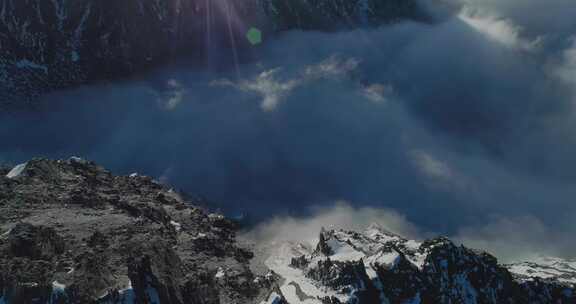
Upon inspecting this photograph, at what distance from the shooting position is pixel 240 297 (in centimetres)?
19862

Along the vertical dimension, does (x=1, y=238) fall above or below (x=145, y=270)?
above

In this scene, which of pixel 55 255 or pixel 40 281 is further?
pixel 55 255

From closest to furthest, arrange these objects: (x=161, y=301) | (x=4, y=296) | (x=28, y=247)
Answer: (x=4, y=296)
(x=161, y=301)
(x=28, y=247)

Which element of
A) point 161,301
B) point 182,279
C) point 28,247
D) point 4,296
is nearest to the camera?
point 4,296

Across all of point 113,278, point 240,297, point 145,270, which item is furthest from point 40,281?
point 240,297

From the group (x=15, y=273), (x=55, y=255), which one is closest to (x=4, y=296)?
(x=15, y=273)

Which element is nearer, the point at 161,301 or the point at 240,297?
the point at 161,301

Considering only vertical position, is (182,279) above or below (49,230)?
below

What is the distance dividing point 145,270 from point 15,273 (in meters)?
42.8

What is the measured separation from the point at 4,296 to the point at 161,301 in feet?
163

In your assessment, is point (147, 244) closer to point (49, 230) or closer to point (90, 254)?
point (90, 254)

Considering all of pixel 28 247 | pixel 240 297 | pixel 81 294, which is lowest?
pixel 240 297

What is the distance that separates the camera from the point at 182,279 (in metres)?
190

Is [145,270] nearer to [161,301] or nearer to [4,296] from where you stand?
[161,301]
